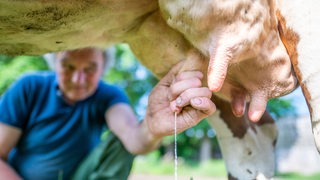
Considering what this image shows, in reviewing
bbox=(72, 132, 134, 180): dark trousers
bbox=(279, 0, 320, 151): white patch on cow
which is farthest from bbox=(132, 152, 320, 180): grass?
bbox=(279, 0, 320, 151): white patch on cow

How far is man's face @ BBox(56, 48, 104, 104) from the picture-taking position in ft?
6.87

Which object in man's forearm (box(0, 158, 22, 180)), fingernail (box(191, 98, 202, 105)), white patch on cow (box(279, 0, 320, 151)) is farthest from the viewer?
man's forearm (box(0, 158, 22, 180))

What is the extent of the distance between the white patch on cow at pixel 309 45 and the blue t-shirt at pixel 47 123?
1.30 meters

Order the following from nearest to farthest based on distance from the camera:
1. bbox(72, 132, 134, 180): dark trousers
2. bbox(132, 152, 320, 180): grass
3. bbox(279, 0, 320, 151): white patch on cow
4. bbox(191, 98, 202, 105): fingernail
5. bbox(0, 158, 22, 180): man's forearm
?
bbox(279, 0, 320, 151): white patch on cow, bbox(191, 98, 202, 105): fingernail, bbox(0, 158, 22, 180): man's forearm, bbox(72, 132, 134, 180): dark trousers, bbox(132, 152, 320, 180): grass

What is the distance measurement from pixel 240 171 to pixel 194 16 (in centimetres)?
81

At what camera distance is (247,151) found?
1.73m

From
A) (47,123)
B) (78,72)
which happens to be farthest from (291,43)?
(47,123)

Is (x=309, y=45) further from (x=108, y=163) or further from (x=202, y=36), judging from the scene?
(x=108, y=163)

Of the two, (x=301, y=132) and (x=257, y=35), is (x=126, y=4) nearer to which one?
(x=257, y=35)

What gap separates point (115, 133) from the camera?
218 centimetres

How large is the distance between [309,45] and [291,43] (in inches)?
2.8

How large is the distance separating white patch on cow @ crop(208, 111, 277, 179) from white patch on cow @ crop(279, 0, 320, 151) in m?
0.61

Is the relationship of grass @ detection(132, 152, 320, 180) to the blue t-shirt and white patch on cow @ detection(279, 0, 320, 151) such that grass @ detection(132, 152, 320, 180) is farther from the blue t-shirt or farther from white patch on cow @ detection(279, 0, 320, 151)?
white patch on cow @ detection(279, 0, 320, 151)

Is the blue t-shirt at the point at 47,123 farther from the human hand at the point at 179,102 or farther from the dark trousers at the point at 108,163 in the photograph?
the human hand at the point at 179,102
